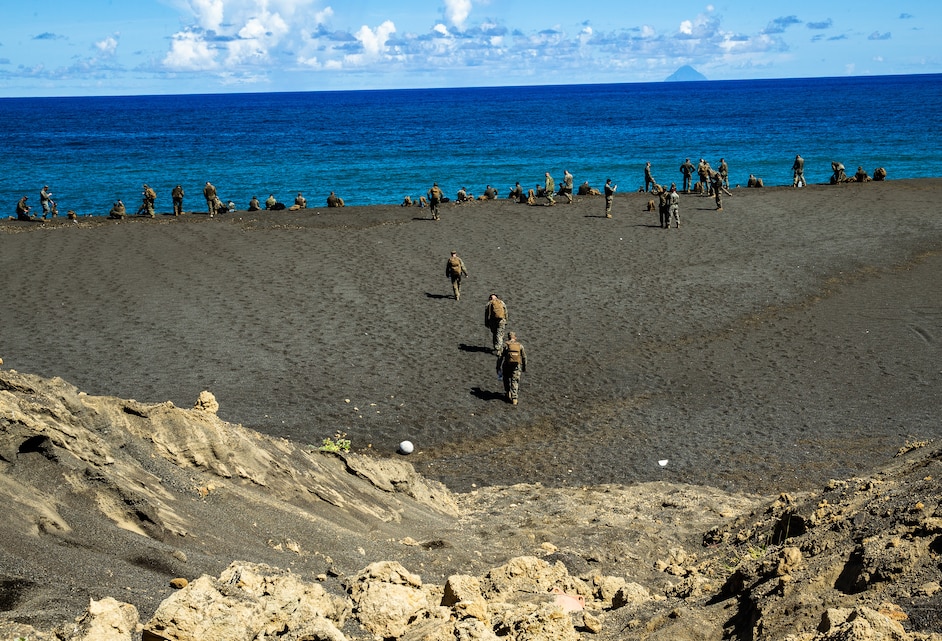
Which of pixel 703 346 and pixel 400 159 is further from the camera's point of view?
pixel 400 159

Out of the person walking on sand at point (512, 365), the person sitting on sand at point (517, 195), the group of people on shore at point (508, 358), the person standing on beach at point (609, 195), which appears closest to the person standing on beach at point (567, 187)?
the person sitting on sand at point (517, 195)

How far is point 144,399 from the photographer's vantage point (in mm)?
17047

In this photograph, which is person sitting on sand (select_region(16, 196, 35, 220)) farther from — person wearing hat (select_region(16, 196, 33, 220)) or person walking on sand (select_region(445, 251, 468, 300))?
person walking on sand (select_region(445, 251, 468, 300))

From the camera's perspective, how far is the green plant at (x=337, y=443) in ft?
43.2

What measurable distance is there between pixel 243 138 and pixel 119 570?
349 feet

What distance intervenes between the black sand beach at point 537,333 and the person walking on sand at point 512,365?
0.38m

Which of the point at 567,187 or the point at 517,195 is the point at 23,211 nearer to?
the point at 517,195

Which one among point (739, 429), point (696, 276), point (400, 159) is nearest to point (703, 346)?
point (739, 429)

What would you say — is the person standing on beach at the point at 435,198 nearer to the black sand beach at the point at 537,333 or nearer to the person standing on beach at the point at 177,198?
the black sand beach at the point at 537,333

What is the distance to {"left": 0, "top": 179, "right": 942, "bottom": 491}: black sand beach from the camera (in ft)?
51.3

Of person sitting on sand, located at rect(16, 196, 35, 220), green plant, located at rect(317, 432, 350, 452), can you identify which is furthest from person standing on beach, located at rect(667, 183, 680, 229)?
person sitting on sand, located at rect(16, 196, 35, 220)

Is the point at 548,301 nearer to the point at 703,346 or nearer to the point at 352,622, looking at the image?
the point at 703,346

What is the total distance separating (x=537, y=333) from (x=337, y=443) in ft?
24.7

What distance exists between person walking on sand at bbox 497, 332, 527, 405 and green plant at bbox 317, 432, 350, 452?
328cm
